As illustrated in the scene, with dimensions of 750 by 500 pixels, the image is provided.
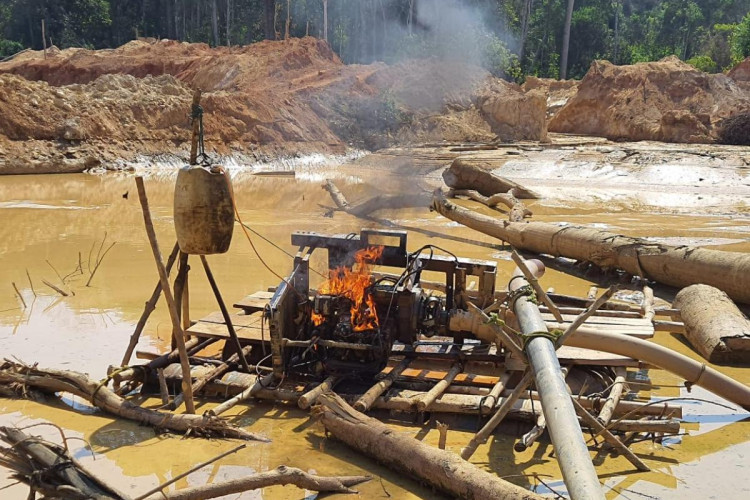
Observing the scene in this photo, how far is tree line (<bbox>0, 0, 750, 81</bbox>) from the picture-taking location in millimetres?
41228

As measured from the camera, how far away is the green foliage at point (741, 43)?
36.2 m

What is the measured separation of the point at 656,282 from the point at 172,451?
698 centimetres

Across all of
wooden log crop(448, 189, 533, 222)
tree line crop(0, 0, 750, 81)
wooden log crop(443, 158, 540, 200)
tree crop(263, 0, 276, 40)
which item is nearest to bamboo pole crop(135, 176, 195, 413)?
wooden log crop(448, 189, 533, 222)

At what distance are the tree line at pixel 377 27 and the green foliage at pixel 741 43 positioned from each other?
0.32ft

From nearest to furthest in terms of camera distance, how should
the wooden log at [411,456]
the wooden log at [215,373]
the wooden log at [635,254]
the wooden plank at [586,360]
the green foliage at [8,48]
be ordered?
1. the wooden log at [411,456]
2. the wooden log at [215,373]
3. the wooden plank at [586,360]
4. the wooden log at [635,254]
5. the green foliage at [8,48]

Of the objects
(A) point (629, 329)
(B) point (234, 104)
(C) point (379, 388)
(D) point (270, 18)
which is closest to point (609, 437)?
(C) point (379, 388)

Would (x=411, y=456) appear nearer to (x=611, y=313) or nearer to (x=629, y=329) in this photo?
(x=629, y=329)

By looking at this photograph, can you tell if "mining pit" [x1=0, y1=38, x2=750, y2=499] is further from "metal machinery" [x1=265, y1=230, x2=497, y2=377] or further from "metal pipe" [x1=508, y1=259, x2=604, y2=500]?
"metal pipe" [x1=508, y1=259, x2=604, y2=500]

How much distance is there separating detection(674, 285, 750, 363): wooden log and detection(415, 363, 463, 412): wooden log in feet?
8.42

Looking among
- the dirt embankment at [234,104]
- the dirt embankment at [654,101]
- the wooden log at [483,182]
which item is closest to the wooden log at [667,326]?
the wooden log at [483,182]

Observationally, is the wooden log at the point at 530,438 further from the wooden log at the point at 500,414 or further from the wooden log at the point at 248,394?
the wooden log at the point at 248,394

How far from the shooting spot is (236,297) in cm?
867

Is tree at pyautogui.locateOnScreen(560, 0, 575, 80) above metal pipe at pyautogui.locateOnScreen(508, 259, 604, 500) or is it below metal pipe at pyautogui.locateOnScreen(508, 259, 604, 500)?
above

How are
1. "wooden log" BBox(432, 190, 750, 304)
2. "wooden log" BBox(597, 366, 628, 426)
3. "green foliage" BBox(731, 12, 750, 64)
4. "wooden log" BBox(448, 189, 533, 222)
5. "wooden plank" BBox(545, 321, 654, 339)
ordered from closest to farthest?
1. "wooden log" BBox(597, 366, 628, 426)
2. "wooden plank" BBox(545, 321, 654, 339)
3. "wooden log" BBox(432, 190, 750, 304)
4. "wooden log" BBox(448, 189, 533, 222)
5. "green foliage" BBox(731, 12, 750, 64)
